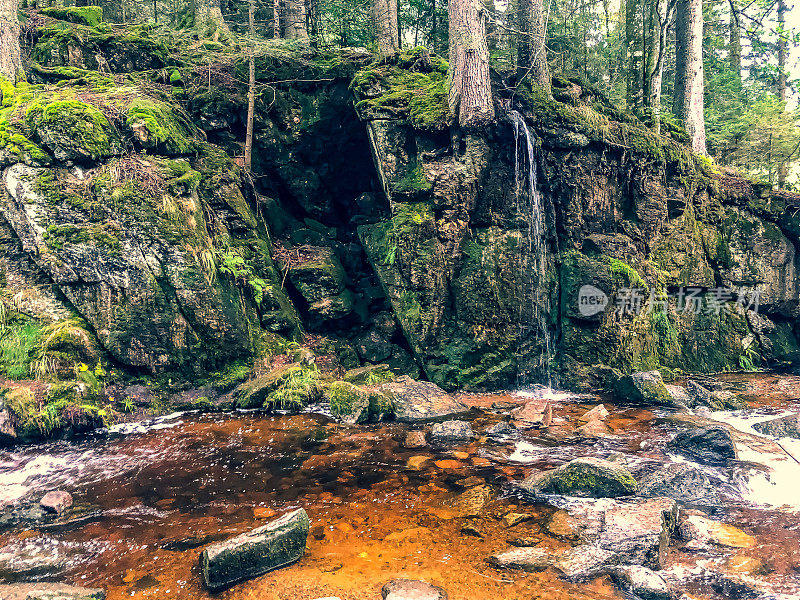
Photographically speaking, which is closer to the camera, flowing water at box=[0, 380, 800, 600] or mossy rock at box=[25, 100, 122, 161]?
flowing water at box=[0, 380, 800, 600]

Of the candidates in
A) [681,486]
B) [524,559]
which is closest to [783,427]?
[681,486]

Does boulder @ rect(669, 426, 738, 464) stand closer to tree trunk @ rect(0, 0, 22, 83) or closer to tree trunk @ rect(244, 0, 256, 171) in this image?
tree trunk @ rect(244, 0, 256, 171)

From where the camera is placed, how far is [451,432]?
7.69 m

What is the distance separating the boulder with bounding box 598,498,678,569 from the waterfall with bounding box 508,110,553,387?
17.5 ft

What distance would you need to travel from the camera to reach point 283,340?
10594 mm

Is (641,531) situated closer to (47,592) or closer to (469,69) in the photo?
(47,592)

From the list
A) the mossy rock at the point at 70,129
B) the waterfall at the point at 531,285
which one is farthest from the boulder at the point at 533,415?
the mossy rock at the point at 70,129

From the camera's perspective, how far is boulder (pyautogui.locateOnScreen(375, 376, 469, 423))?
8.62 m

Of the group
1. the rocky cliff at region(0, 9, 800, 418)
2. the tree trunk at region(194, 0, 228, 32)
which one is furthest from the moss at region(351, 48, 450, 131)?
the tree trunk at region(194, 0, 228, 32)

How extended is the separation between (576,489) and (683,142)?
11221 mm

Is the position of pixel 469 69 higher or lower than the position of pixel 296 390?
higher

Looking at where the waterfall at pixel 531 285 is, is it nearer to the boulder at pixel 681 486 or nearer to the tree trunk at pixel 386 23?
the boulder at pixel 681 486

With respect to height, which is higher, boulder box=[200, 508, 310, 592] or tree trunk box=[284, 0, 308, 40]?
tree trunk box=[284, 0, 308, 40]

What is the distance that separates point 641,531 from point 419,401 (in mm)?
4707
